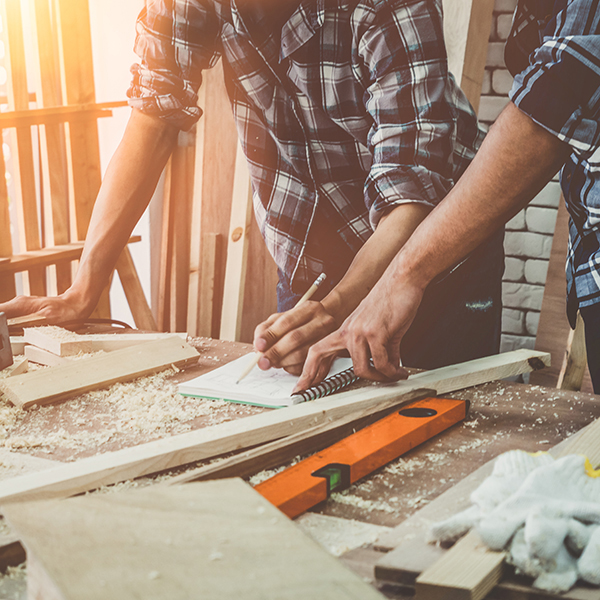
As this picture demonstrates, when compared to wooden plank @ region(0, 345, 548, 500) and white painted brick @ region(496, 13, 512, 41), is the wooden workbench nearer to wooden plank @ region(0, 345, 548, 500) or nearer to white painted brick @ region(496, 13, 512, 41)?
wooden plank @ region(0, 345, 548, 500)

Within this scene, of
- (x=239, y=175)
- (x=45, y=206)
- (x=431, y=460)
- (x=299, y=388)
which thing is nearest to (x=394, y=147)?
(x=299, y=388)

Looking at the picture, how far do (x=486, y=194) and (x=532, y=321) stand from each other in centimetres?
201

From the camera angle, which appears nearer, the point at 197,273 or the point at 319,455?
the point at 319,455

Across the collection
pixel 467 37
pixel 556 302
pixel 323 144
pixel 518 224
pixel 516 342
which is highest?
pixel 467 37

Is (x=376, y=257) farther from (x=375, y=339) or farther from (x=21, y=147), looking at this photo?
(x=21, y=147)

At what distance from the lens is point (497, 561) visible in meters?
0.54

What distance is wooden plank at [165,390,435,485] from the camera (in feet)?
2.52

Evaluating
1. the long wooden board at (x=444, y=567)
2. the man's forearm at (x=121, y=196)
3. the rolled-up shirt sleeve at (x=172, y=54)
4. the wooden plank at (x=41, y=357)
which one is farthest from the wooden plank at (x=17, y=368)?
the long wooden board at (x=444, y=567)

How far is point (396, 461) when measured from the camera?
2.83 ft

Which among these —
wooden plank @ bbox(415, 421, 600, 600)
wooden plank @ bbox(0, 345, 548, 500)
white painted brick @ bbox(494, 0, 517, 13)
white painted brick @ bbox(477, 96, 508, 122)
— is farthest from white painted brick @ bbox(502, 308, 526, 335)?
wooden plank @ bbox(415, 421, 600, 600)

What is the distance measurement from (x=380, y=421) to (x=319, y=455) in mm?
149

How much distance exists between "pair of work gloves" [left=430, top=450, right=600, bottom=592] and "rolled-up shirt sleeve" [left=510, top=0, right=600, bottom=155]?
52 cm

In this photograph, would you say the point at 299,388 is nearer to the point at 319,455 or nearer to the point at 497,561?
the point at 319,455

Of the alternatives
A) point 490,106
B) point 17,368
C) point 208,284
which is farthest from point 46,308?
point 490,106
